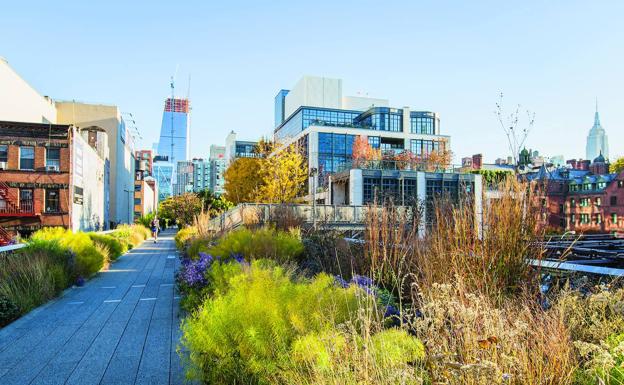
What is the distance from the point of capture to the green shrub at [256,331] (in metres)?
3.18

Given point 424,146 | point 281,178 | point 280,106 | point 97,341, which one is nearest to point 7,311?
point 97,341

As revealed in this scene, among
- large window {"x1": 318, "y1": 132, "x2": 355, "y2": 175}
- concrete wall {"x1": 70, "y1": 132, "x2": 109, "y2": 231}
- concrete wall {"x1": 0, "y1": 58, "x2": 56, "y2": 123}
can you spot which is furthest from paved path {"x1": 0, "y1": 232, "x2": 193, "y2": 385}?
large window {"x1": 318, "y1": 132, "x2": 355, "y2": 175}

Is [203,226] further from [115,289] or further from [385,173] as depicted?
[385,173]

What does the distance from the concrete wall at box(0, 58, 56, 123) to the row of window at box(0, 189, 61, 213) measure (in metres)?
9.08

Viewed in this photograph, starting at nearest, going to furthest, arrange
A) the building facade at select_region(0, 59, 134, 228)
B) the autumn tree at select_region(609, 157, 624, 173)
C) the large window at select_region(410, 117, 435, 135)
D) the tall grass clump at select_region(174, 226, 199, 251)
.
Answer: the tall grass clump at select_region(174, 226, 199, 251), the building facade at select_region(0, 59, 134, 228), the large window at select_region(410, 117, 435, 135), the autumn tree at select_region(609, 157, 624, 173)

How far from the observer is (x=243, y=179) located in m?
37.8

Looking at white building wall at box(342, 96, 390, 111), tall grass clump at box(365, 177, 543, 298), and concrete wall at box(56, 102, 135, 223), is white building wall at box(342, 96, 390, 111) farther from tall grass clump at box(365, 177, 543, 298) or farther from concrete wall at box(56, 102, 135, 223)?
tall grass clump at box(365, 177, 543, 298)

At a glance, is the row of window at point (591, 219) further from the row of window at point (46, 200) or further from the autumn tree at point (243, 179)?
the row of window at point (46, 200)

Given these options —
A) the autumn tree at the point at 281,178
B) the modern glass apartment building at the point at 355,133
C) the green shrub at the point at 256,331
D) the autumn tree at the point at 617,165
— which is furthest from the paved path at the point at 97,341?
the autumn tree at the point at 617,165

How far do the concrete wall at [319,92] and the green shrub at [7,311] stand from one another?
215ft

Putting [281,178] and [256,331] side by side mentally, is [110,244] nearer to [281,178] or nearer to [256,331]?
[256,331]

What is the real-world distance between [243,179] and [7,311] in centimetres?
3150

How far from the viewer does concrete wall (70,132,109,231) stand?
27219 mm

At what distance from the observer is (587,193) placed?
51906mm
